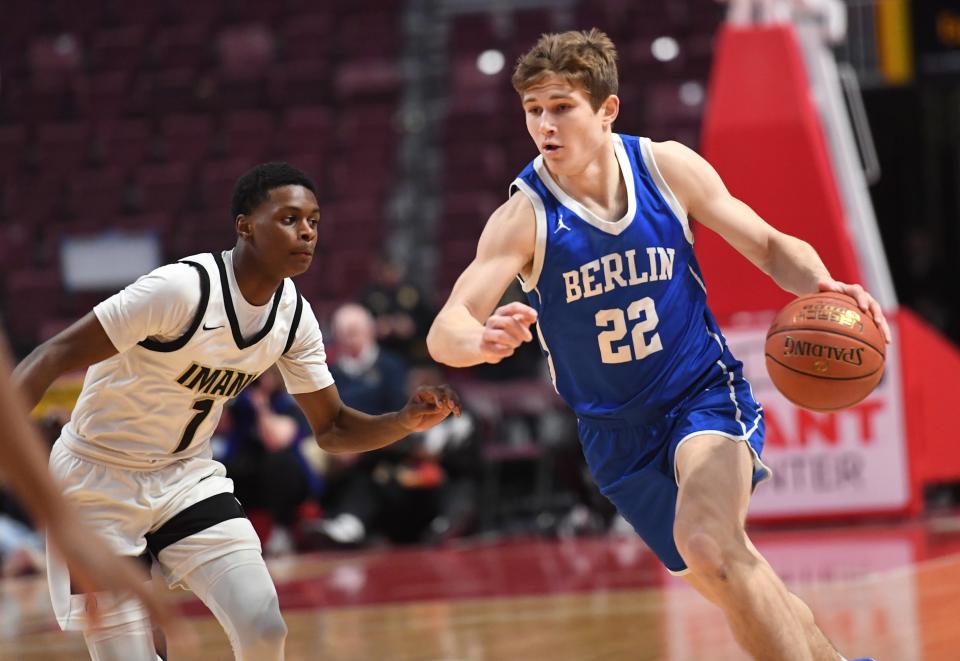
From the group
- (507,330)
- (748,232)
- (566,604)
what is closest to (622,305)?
(748,232)

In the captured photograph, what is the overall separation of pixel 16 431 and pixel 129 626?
2.03 meters

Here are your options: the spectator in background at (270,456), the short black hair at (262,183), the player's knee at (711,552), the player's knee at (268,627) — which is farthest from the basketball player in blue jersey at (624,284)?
the spectator in background at (270,456)

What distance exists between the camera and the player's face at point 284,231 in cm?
351

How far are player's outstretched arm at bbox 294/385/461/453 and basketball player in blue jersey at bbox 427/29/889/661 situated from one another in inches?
8.8

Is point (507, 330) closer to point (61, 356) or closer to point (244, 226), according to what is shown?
point (244, 226)

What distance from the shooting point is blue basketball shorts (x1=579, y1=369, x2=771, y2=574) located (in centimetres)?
362

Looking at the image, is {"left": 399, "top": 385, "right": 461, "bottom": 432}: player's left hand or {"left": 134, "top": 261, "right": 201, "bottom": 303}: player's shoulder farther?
{"left": 399, "top": 385, "right": 461, "bottom": 432}: player's left hand

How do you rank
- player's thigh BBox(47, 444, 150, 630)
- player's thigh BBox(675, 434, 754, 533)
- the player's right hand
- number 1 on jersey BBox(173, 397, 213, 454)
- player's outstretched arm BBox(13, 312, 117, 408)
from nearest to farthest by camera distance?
the player's right hand → player's outstretched arm BBox(13, 312, 117, 408) → player's thigh BBox(675, 434, 754, 533) → player's thigh BBox(47, 444, 150, 630) → number 1 on jersey BBox(173, 397, 213, 454)

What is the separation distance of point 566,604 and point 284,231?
3.45 m

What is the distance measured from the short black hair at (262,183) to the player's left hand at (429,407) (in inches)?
A: 23.1

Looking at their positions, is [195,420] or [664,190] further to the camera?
[664,190]

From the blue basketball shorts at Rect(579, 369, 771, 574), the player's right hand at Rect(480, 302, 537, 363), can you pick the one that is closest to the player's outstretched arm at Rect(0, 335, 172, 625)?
the player's right hand at Rect(480, 302, 537, 363)

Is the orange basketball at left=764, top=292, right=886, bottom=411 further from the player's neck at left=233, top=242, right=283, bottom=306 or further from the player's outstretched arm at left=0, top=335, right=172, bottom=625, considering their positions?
the player's outstretched arm at left=0, top=335, right=172, bottom=625

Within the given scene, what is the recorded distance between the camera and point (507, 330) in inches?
121
